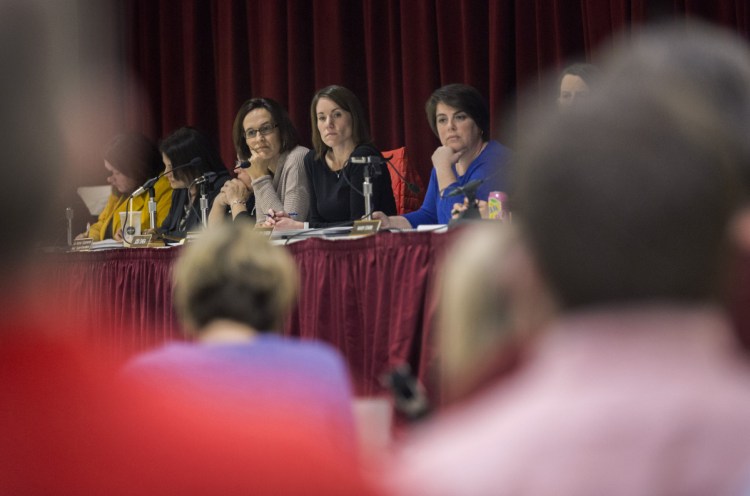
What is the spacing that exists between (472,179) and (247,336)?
7.83 ft

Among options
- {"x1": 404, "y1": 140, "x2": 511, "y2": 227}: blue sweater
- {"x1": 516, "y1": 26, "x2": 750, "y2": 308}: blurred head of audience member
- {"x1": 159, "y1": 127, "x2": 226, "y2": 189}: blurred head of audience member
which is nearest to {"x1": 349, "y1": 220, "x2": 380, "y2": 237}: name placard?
{"x1": 404, "y1": 140, "x2": 511, "y2": 227}: blue sweater

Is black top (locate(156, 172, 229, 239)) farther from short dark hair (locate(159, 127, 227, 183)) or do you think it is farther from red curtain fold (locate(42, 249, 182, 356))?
red curtain fold (locate(42, 249, 182, 356))

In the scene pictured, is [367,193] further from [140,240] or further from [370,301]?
[140,240]

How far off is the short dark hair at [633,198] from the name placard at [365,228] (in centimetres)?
247

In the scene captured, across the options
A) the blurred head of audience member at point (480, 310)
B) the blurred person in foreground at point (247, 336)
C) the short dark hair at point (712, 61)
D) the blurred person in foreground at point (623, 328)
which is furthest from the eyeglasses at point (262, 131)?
the blurred person in foreground at point (623, 328)

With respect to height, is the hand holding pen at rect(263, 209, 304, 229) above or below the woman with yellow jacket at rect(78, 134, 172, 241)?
below

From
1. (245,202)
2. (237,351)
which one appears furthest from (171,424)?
(245,202)

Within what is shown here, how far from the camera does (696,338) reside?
498mm

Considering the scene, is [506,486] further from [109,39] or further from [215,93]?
[215,93]

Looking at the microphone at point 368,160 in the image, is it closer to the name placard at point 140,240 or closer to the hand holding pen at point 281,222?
the hand holding pen at point 281,222

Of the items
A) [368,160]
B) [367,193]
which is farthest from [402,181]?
[367,193]

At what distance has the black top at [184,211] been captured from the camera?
4188 mm

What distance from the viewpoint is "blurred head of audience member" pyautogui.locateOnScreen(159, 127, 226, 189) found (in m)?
4.64

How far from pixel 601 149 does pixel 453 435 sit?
0.16m
